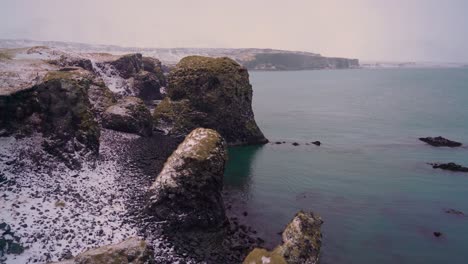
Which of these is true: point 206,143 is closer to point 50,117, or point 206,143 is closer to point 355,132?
point 50,117

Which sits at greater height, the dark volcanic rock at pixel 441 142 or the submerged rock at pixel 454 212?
the dark volcanic rock at pixel 441 142

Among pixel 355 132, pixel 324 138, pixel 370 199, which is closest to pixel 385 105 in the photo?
pixel 355 132

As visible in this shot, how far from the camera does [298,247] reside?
30109 mm

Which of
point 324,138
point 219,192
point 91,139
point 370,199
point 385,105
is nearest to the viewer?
point 219,192

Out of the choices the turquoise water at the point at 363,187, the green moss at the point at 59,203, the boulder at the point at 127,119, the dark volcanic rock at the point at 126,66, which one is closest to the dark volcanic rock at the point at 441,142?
the turquoise water at the point at 363,187

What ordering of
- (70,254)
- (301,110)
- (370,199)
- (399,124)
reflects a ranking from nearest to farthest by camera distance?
(70,254), (370,199), (399,124), (301,110)

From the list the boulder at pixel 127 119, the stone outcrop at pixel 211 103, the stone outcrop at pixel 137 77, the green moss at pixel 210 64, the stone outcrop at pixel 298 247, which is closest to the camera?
the stone outcrop at pixel 298 247

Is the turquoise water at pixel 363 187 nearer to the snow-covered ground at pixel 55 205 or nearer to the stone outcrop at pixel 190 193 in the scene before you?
the stone outcrop at pixel 190 193

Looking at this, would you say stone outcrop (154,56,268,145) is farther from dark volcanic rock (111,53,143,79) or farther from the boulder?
dark volcanic rock (111,53,143,79)

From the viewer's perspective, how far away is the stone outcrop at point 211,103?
240ft

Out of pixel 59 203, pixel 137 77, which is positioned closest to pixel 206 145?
pixel 59 203

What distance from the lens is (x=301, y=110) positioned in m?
132

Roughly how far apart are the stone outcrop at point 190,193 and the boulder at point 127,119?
31401 mm

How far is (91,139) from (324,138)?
54.5 m
